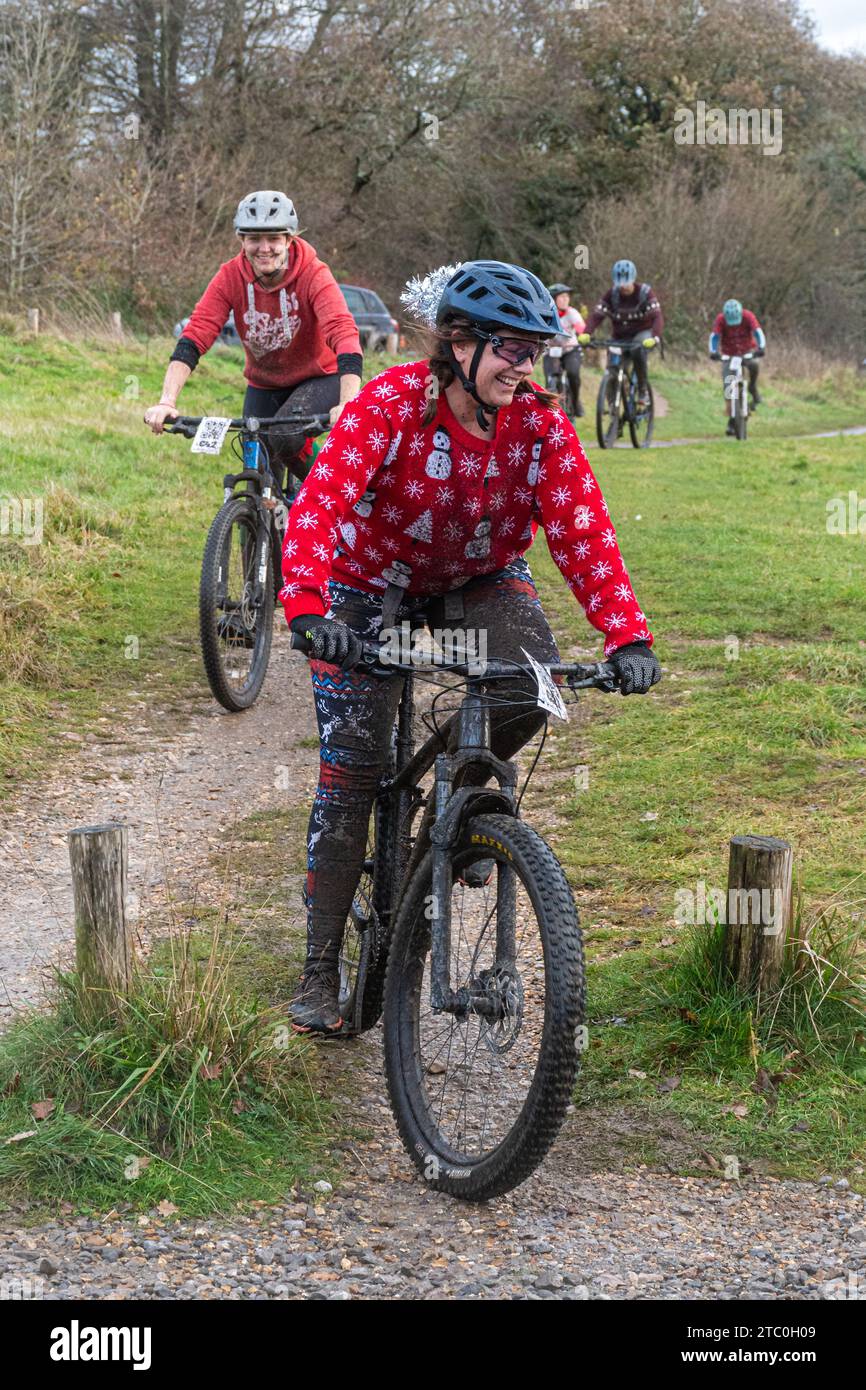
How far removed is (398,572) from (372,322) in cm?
2356

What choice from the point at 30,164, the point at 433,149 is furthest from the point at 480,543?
the point at 433,149

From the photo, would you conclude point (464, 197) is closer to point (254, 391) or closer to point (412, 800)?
point (254, 391)

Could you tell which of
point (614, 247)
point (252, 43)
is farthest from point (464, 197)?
point (252, 43)

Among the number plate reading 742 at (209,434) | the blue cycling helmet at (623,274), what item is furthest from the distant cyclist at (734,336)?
the number plate reading 742 at (209,434)

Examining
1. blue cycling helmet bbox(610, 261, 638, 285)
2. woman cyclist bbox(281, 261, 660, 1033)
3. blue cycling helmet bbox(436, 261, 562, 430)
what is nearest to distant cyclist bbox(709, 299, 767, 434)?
blue cycling helmet bbox(610, 261, 638, 285)

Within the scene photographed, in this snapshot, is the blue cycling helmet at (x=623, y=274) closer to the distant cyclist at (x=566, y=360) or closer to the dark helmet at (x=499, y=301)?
the distant cyclist at (x=566, y=360)

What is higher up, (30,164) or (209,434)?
(30,164)

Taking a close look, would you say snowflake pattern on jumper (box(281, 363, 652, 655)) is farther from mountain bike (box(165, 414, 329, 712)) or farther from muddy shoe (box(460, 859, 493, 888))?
mountain bike (box(165, 414, 329, 712))

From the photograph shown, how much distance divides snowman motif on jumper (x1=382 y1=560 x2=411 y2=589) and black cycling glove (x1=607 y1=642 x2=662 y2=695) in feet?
2.23

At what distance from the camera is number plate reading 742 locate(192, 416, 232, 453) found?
6.88 metres

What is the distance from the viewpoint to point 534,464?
151 inches

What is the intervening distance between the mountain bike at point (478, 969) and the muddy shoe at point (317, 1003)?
420 mm

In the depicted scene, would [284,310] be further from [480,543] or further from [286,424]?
[480,543]

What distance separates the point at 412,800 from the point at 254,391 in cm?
417
